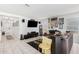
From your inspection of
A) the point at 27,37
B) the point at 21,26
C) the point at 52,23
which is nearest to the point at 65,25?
the point at 52,23

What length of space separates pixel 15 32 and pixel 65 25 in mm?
4526

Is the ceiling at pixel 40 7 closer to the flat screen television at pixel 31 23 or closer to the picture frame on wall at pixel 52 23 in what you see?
the picture frame on wall at pixel 52 23

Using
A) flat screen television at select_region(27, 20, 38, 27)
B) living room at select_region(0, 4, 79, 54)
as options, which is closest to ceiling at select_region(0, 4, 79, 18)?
living room at select_region(0, 4, 79, 54)

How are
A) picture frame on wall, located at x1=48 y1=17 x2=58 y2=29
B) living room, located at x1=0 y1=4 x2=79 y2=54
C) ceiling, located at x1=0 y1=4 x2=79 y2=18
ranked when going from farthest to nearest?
1. picture frame on wall, located at x1=48 y1=17 x2=58 y2=29
2. ceiling, located at x1=0 y1=4 x2=79 y2=18
3. living room, located at x1=0 y1=4 x2=79 y2=54

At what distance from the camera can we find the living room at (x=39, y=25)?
4167 millimetres

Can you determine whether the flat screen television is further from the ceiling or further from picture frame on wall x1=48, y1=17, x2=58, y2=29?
the ceiling

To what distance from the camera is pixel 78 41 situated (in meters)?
5.75

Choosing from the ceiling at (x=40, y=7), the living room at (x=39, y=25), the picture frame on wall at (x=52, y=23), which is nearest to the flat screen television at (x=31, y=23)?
the living room at (x=39, y=25)

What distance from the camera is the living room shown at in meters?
4.17

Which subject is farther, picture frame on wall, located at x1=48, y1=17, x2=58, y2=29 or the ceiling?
picture frame on wall, located at x1=48, y1=17, x2=58, y2=29

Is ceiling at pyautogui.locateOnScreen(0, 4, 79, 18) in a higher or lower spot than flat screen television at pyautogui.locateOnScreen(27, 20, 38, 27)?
higher

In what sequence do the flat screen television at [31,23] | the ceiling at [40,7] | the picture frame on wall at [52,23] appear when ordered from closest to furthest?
the ceiling at [40,7] → the picture frame on wall at [52,23] → the flat screen television at [31,23]

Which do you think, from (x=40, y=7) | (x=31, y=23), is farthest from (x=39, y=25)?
(x=40, y=7)
